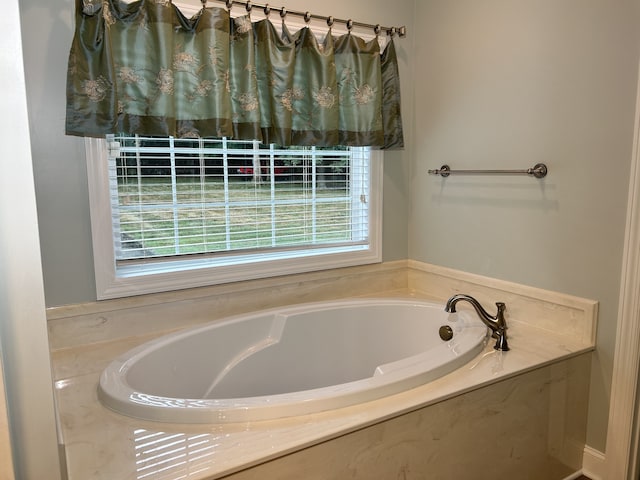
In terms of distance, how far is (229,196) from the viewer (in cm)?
235

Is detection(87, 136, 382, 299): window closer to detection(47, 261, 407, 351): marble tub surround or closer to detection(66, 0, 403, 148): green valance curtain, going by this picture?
detection(47, 261, 407, 351): marble tub surround

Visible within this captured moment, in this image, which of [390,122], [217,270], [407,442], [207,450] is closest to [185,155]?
[217,270]

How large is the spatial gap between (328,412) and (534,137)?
5.06ft

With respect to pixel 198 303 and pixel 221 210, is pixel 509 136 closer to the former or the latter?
pixel 221 210

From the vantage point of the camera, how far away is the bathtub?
1402mm

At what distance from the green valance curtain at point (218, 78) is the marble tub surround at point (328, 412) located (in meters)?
0.81

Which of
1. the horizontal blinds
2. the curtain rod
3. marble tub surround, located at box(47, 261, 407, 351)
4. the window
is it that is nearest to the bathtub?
marble tub surround, located at box(47, 261, 407, 351)

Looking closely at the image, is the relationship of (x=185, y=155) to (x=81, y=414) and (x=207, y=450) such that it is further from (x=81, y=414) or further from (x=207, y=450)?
(x=207, y=450)

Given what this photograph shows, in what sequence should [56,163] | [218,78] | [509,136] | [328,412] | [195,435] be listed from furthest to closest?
1. [509,136]
2. [218,78]
3. [56,163]
4. [328,412]
5. [195,435]

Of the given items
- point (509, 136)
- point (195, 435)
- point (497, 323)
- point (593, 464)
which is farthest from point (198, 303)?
point (593, 464)

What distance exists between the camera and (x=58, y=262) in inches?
75.9

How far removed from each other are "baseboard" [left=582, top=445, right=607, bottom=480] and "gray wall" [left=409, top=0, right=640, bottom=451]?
0.04m

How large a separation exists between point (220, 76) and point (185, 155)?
1.37ft

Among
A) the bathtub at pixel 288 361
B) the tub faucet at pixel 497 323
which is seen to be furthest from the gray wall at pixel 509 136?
the bathtub at pixel 288 361
